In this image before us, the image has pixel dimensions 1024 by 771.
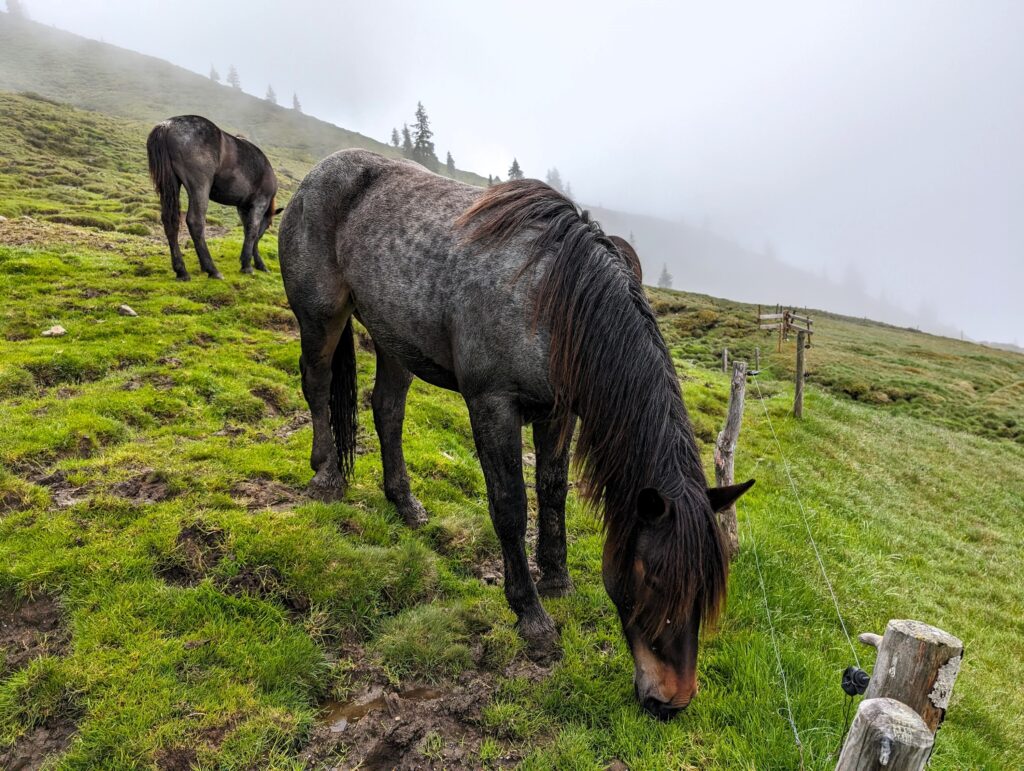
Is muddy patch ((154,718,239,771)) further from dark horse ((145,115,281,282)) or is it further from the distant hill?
the distant hill

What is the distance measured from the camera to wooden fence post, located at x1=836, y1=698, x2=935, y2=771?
128 centimetres

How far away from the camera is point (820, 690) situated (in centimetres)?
326

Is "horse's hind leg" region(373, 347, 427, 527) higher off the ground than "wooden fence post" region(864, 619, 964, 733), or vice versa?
"wooden fence post" region(864, 619, 964, 733)

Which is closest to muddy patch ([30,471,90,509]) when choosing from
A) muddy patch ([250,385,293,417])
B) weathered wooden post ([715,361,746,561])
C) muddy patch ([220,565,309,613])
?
muddy patch ([220,565,309,613])

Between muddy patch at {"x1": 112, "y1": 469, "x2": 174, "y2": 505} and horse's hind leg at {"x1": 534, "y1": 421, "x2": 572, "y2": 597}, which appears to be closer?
horse's hind leg at {"x1": 534, "y1": 421, "x2": 572, "y2": 597}

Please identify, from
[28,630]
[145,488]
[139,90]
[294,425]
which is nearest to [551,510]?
[28,630]

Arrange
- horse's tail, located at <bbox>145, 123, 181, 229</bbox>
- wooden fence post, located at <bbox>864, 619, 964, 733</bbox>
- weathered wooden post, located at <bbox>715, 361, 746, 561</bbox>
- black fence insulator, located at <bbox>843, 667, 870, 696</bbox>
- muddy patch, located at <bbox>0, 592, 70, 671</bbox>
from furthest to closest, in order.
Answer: horse's tail, located at <bbox>145, 123, 181, 229</bbox> → weathered wooden post, located at <bbox>715, 361, 746, 561</bbox> → muddy patch, located at <bbox>0, 592, 70, 671</bbox> → black fence insulator, located at <bbox>843, 667, 870, 696</bbox> → wooden fence post, located at <bbox>864, 619, 964, 733</bbox>

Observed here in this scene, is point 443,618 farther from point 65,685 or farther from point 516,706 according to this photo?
point 65,685

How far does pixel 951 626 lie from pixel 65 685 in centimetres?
830

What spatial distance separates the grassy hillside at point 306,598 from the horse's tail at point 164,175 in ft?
7.29

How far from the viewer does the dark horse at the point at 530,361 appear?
2.66 metres

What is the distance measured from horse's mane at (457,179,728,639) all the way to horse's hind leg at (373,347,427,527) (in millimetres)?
2073

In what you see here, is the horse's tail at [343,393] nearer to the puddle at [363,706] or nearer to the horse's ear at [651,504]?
the puddle at [363,706]

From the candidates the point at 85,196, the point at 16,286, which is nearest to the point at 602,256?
the point at 16,286
